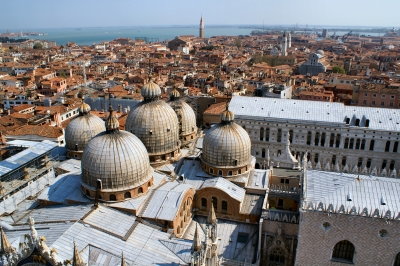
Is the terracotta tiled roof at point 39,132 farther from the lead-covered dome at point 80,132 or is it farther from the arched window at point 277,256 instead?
the arched window at point 277,256

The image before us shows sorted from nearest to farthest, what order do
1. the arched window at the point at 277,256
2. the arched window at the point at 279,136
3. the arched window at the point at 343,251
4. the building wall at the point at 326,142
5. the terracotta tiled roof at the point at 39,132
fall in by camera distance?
the arched window at the point at 343,251, the arched window at the point at 277,256, the building wall at the point at 326,142, the terracotta tiled roof at the point at 39,132, the arched window at the point at 279,136

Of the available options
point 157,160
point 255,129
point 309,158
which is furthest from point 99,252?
Answer: point 309,158

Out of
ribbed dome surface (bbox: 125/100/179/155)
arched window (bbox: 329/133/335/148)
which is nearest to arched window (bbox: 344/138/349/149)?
arched window (bbox: 329/133/335/148)

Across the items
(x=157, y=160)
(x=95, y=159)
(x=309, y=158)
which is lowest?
(x=309, y=158)

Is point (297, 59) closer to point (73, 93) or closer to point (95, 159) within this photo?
point (73, 93)

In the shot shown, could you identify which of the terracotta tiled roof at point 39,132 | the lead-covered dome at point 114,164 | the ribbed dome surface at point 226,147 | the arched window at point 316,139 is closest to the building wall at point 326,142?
the arched window at point 316,139
